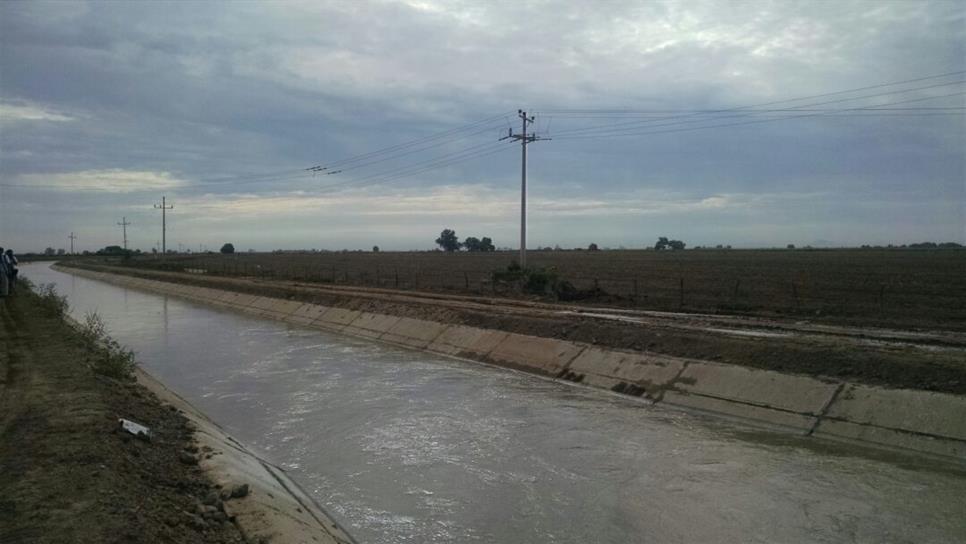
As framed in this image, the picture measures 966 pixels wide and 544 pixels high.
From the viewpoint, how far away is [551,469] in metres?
11.3

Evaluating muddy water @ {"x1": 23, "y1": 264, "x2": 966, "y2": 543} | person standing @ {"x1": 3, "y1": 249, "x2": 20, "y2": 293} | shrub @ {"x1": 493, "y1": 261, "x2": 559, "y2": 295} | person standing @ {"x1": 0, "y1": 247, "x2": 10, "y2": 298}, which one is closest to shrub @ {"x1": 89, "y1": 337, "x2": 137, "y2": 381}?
muddy water @ {"x1": 23, "y1": 264, "x2": 966, "y2": 543}

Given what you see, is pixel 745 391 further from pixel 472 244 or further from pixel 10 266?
pixel 472 244

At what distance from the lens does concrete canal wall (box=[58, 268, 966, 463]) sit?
471 inches

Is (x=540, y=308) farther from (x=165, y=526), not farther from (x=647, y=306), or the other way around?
(x=165, y=526)

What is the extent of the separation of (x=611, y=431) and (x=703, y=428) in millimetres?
1909

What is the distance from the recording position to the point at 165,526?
6.20m

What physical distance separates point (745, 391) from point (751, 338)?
2.98 m

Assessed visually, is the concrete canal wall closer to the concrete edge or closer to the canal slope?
the concrete edge

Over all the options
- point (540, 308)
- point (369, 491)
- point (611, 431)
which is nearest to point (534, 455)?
point (611, 431)

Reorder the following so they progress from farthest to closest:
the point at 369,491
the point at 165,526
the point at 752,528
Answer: the point at 369,491
the point at 752,528
the point at 165,526

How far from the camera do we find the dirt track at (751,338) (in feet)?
45.0

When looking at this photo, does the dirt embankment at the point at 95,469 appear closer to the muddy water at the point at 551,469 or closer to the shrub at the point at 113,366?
the shrub at the point at 113,366

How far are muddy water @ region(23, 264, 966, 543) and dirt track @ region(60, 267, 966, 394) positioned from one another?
7.85 feet

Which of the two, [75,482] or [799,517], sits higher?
[75,482]
